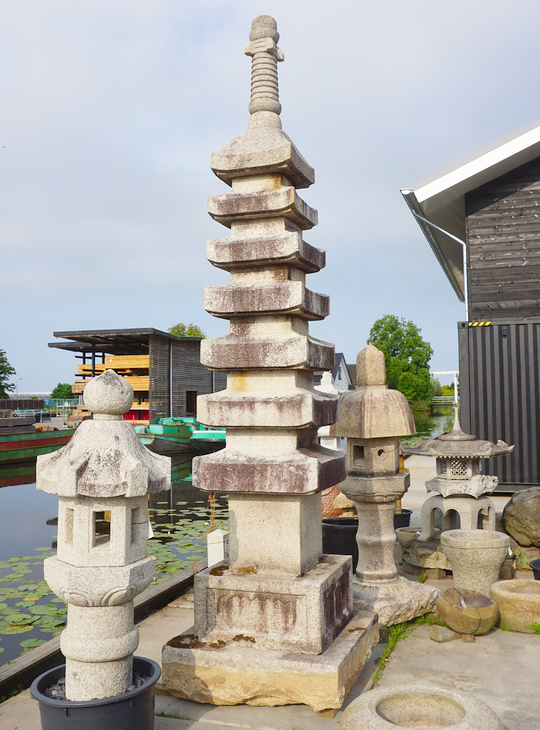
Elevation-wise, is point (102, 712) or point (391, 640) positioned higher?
point (102, 712)

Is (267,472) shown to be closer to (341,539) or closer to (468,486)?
(341,539)

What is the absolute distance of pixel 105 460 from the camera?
3.87 m

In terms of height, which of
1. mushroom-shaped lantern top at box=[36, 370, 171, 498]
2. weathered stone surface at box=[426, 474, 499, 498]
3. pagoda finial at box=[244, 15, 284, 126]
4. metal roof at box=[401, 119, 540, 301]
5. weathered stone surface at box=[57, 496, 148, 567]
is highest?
metal roof at box=[401, 119, 540, 301]

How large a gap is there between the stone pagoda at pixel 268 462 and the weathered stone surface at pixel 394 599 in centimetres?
52

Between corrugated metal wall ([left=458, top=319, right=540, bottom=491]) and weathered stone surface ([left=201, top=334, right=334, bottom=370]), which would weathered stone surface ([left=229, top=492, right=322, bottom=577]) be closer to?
weathered stone surface ([left=201, top=334, right=334, bottom=370])

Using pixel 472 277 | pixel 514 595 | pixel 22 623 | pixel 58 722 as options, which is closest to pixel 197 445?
pixel 472 277

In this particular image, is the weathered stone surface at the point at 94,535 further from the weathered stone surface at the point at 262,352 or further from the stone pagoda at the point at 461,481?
the stone pagoda at the point at 461,481

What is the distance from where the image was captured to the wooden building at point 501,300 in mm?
12703

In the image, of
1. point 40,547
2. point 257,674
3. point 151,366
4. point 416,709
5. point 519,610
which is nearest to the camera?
point 416,709

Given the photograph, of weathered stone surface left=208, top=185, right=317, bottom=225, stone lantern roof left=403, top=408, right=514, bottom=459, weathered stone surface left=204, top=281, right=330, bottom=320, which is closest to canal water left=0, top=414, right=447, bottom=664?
stone lantern roof left=403, top=408, right=514, bottom=459

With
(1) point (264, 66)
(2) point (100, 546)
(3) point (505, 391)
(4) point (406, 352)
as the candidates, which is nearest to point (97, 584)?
(2) point (100, 546)

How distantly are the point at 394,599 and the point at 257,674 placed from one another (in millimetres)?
2234

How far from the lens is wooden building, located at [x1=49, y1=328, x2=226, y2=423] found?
119 ft

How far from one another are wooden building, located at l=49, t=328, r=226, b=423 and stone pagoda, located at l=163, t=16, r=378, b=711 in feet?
98.2
